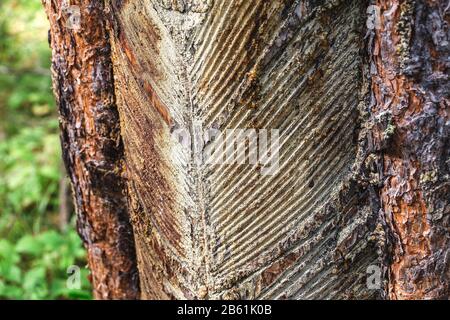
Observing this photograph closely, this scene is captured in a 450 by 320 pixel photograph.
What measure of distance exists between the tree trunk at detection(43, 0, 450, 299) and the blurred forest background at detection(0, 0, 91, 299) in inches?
41.3

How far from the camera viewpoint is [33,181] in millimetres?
3846

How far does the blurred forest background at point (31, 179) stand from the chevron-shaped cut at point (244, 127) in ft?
3.50

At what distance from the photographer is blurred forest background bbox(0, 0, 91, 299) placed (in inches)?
125

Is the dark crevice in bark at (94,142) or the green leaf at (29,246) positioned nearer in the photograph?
the dark crevice in bark at (94,142)

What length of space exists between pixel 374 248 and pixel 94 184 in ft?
3.11

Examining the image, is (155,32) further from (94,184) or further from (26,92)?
(26,92)
